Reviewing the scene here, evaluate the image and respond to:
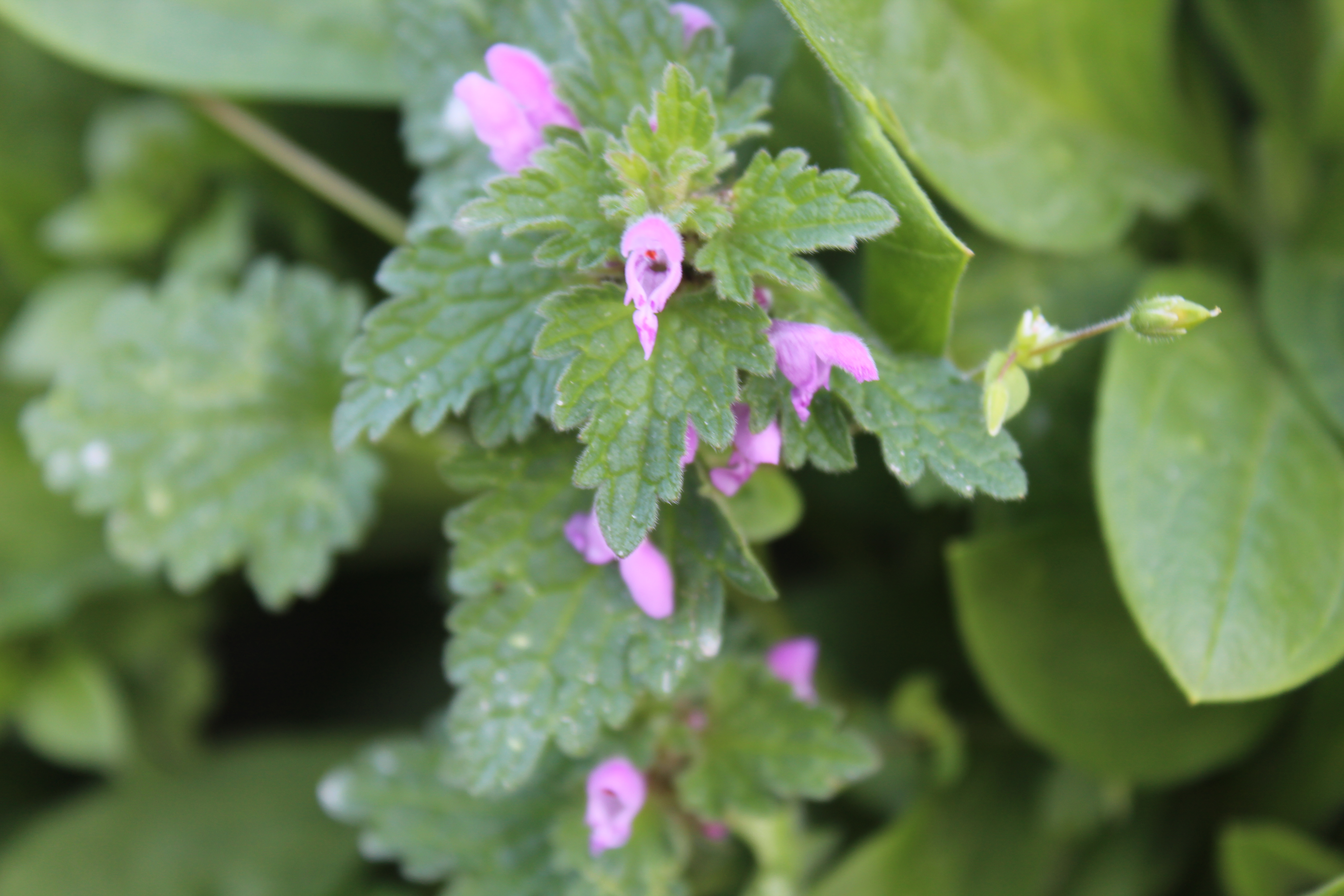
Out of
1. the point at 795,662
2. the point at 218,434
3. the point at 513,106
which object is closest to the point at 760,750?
the point at 795,662

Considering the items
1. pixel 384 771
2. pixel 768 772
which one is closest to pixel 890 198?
pixel 768 772

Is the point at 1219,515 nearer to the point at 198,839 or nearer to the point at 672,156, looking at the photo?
the point at 672,156

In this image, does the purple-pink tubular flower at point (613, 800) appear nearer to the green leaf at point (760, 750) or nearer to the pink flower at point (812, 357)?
the green leaf at point (760, 750)

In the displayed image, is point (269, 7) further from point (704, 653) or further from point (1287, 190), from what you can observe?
point (1287, 190)

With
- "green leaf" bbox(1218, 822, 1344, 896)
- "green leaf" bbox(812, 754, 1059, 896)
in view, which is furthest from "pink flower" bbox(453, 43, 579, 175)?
"green leaf" bbox(1218, 822, 1344, 896)

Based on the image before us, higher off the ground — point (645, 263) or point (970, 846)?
point (645, 263)

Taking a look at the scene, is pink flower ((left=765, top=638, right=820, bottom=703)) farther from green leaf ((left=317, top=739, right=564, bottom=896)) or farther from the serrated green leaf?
the serrated green leaf
